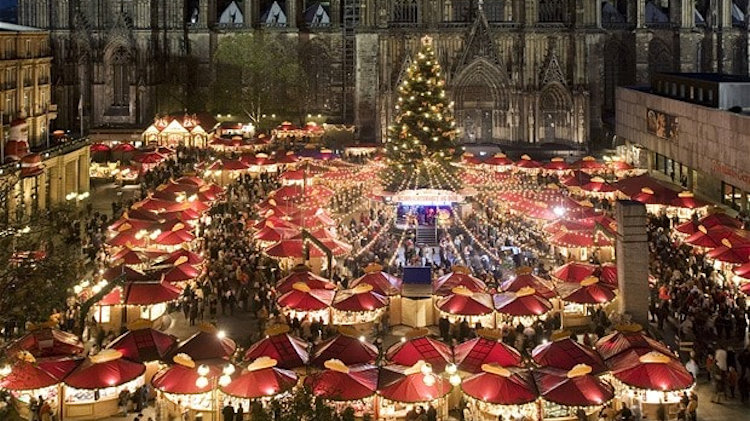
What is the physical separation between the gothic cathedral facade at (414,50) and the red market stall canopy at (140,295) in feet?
154

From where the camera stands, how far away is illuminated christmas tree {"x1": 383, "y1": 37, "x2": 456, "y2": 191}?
58625 mm

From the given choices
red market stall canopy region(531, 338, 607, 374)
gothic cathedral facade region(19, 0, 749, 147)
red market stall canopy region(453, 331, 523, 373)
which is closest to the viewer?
red market stall canopy region(531, 338, 607, 374)

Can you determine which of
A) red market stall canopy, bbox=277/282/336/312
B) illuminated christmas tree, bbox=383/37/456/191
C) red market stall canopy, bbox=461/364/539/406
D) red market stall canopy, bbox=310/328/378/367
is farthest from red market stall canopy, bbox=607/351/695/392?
illuminated christmas tree, bbox=383/37/456/191

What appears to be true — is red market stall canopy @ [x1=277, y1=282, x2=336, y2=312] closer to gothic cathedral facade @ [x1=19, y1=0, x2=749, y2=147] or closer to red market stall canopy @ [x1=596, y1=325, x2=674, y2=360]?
red market stall canopy @ [x1=596, y1=325, x2=674, y2=360]

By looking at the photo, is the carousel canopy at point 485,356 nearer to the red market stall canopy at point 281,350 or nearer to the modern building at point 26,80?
the red market stall canopy at point 281,350

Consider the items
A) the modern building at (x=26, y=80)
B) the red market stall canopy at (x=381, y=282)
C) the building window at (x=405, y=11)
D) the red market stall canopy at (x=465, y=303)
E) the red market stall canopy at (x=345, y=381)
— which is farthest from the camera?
the building window at (x=405, y=11)

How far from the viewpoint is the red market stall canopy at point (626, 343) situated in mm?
27625

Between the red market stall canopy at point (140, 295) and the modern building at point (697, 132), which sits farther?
the modern building at point (697, 132)

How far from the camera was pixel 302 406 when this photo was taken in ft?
58.8

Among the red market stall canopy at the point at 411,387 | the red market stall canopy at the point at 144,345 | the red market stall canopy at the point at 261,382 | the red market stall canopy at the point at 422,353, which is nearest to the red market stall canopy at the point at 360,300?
the red market stall canopy at the point at 422,353

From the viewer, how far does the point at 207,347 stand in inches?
1115

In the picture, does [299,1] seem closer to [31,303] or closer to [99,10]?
[99,10]

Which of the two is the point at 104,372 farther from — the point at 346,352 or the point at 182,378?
the point at 346,352

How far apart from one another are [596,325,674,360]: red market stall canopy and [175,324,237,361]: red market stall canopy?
39.7 ft
